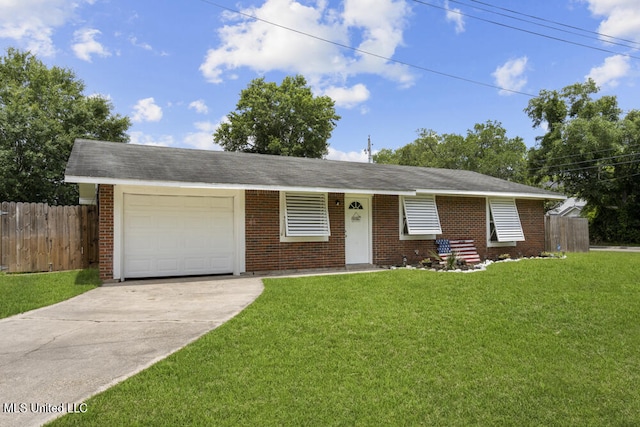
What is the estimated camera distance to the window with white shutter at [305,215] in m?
9.97

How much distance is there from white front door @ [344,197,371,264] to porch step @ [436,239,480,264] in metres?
2.36

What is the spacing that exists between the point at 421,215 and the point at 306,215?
3.66 metres

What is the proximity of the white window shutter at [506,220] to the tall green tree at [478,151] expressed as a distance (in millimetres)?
25106

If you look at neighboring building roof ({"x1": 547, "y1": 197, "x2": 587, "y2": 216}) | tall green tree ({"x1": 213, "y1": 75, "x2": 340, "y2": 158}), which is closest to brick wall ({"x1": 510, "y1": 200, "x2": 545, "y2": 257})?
tall green tree ({"x1": 213, "y1": 75, "x2": 340, "y2": 158})

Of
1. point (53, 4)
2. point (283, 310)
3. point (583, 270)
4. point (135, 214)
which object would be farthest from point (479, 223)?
point (53, 4)

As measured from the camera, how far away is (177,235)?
30.3 ft

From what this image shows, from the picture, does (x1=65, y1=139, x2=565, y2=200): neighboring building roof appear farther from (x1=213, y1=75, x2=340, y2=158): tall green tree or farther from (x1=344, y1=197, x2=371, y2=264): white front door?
A: (x1=213, y1=75, x2=340, y2=158): tall green tree

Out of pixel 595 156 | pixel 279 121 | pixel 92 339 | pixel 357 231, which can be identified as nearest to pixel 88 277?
pixel 92 339

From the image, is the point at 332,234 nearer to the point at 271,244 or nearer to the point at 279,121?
the point at 271,244

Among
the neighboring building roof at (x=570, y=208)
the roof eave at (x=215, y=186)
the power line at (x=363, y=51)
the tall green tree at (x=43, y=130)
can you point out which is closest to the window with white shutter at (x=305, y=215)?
the roof eave at (x=215, y=186)

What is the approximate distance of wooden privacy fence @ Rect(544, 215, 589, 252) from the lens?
1631cm

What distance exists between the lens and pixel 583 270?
9125 mm

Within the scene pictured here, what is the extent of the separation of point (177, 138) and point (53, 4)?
1053cm

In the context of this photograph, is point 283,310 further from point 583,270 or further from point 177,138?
point 177,138
